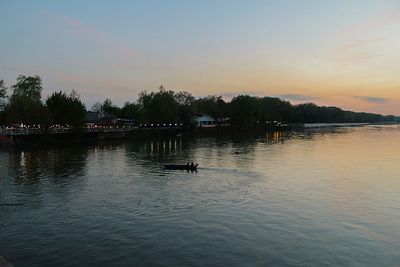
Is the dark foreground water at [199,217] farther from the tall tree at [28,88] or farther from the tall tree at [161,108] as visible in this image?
the tall tree at [161,108]

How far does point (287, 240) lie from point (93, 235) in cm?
1133

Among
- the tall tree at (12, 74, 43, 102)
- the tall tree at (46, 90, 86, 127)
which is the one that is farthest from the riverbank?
the tall tree at (12, 74, 43, 102)

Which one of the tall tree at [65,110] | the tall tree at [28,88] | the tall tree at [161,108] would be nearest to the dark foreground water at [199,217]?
the tall tree at [65,110]

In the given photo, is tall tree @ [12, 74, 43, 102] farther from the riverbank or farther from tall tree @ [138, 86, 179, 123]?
tall tree @ [138, 86, 179, 123]

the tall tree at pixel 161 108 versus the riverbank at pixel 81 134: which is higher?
the tall tree at pixel 161 108

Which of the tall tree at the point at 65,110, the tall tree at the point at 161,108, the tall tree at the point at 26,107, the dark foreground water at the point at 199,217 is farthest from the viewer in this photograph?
the tall tree at the point at 161,108

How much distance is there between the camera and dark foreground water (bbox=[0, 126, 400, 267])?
21.2 meters

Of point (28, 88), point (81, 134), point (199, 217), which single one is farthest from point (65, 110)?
point (199, 217)

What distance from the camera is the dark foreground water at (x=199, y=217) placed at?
2117 cm

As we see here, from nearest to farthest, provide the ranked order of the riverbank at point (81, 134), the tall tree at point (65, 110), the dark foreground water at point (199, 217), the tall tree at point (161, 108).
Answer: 1. the dark foreground water at point (199, 217)
2. the riverbank at point (81, 134)
3. the tall tree at point (65, 110)
4. the tall tree at point (161, 108)

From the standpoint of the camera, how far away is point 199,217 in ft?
94.1

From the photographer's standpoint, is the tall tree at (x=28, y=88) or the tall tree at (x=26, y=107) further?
the tall tree at (x=28, y=88)

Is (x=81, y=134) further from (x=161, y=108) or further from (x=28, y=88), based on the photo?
(x=161, y=108)

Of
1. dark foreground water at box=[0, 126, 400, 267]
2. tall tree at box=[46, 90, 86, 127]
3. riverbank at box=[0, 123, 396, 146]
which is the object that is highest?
tall tree at box=[46, 90, 86, 127]
